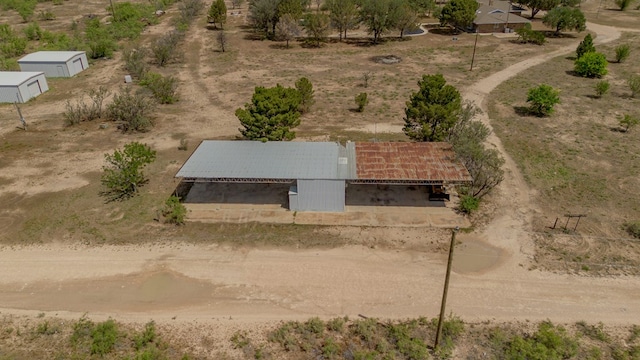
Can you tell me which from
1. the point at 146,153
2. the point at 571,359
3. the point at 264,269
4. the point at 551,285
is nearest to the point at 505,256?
the point at 551,285

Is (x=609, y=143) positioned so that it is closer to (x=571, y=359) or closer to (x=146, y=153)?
(x=571, y=359)

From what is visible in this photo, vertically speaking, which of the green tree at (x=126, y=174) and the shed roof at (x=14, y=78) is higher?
the shed roof at (x=14, y=78)

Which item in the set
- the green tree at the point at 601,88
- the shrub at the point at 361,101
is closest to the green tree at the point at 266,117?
the shrub at the point at 361,101

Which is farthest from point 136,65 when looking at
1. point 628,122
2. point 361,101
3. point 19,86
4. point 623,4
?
point 623,4

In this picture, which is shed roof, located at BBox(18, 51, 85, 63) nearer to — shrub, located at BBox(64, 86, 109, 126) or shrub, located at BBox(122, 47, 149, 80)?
shrub, located at BBox(122, 47, 149, 80)

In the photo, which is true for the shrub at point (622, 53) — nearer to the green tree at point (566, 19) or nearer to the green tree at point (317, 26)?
the green tree at point (566, 19)

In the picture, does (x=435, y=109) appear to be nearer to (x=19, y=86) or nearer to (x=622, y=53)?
(x=622, y=53)
